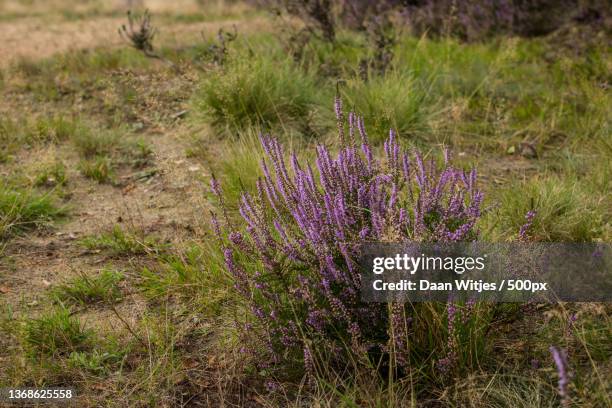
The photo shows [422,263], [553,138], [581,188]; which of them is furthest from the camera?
[553,138]

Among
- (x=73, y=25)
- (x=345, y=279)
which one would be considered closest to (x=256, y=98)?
(x=345, y=279)

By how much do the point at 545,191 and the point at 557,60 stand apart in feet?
11.0

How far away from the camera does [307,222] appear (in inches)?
98.3

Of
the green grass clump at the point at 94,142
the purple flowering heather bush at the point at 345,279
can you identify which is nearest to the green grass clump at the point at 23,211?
the green grass clump at the point at 94,142

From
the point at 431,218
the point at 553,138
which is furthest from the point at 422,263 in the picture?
the point at 553,138

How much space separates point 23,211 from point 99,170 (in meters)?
0.85

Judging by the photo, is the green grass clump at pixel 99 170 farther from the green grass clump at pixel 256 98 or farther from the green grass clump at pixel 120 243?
the green grass clump at pixel 120 243

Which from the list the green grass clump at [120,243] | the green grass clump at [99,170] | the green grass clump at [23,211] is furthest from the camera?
the green grass clump at [99,170]

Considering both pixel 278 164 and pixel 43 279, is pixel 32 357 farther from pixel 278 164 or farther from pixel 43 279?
pixel 278 164

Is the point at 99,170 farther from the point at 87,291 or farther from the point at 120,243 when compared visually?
the point at 87,291

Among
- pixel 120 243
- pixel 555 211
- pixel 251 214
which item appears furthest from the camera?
pixel 120 243

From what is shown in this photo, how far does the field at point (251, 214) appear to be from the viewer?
8.32 ft

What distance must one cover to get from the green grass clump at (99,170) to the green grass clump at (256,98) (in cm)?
92

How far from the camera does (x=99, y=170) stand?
4.87 m
